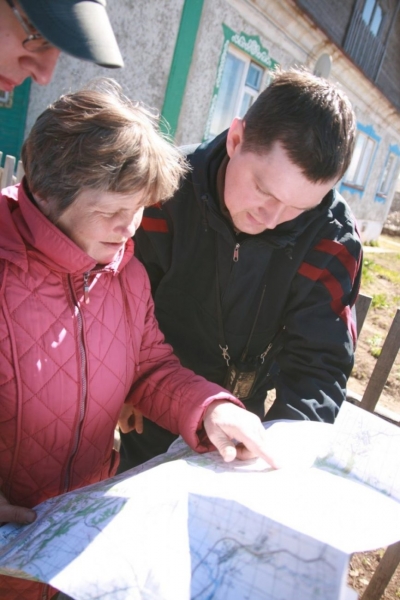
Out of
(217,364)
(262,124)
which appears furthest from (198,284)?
(262,124)

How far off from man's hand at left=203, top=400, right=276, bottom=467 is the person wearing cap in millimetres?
878

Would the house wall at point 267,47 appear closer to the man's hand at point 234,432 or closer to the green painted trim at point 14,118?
the green painted trim at point 14,118

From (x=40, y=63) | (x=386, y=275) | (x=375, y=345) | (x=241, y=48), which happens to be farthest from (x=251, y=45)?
(x=40, y=63)

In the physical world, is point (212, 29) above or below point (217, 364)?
above

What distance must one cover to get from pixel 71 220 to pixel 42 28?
1.35ft

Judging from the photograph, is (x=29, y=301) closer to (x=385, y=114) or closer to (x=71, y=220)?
(x=71, y=220)

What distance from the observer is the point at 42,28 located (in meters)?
1.00

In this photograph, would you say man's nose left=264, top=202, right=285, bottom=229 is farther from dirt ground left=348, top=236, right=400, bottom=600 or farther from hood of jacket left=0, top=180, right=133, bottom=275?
dirt ground left=348, top=236, right=400, bottom=600

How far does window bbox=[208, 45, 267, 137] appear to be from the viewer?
23.0ft

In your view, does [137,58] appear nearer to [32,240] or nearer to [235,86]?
[235,86]

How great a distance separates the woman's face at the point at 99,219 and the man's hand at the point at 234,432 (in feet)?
1.69

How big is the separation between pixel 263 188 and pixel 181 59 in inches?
210

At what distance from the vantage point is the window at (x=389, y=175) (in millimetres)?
15555

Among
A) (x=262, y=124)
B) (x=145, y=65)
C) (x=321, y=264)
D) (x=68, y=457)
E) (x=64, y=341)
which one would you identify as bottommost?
(x=68, y=457)
